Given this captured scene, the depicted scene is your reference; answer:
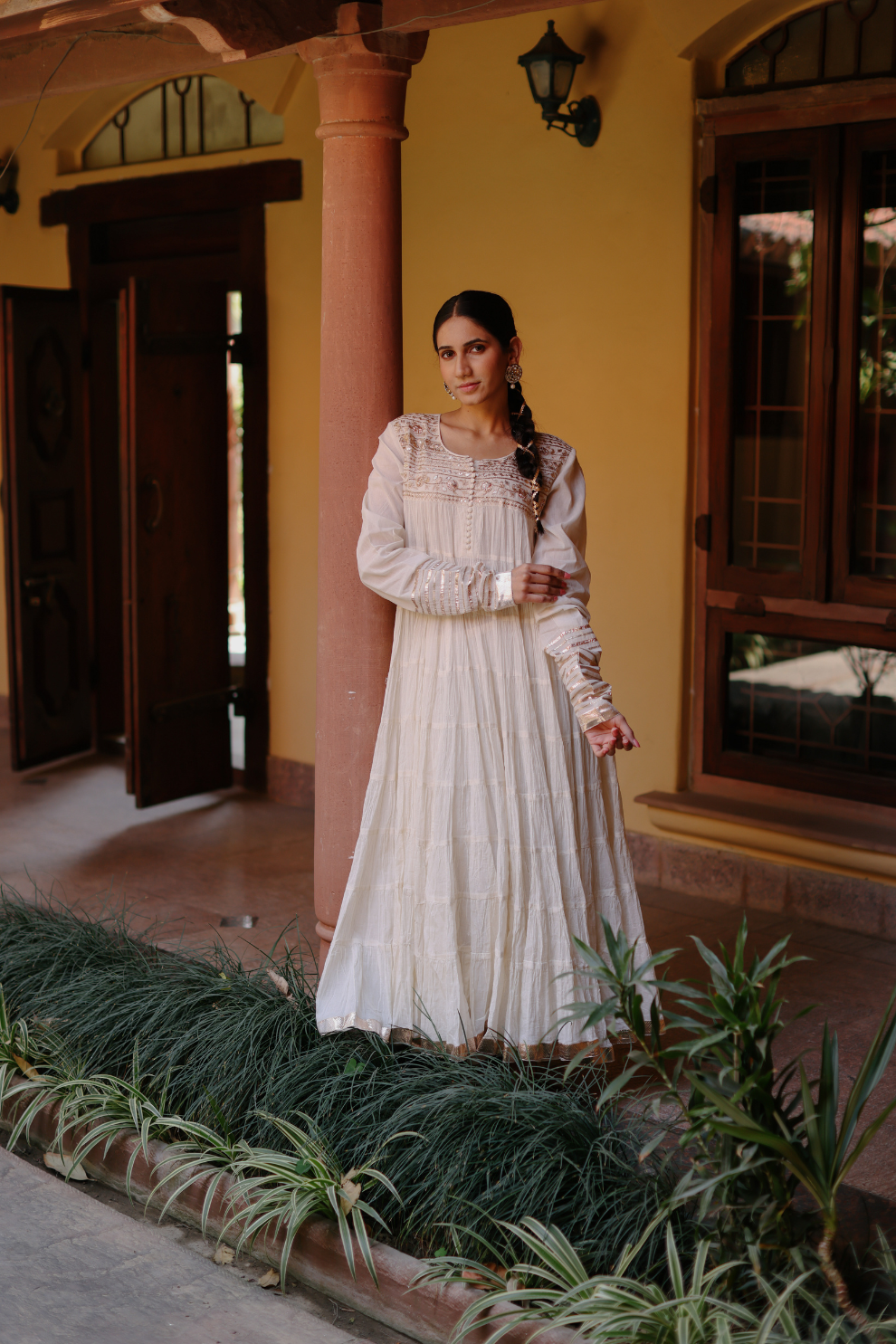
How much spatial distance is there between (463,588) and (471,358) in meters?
0.55

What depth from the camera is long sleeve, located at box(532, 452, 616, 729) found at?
11.2ft

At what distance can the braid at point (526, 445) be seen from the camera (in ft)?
11.8

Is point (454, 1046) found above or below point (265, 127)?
below

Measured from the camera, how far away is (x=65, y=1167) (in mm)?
3568

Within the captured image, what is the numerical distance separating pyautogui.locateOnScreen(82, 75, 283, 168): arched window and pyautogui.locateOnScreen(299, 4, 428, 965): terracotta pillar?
2.97 meters

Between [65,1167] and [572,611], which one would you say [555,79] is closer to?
[572,611]

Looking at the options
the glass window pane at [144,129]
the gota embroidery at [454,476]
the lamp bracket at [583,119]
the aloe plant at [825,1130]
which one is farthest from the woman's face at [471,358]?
the glass window pane at [144,129]

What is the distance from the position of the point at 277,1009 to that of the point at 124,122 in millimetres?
5278

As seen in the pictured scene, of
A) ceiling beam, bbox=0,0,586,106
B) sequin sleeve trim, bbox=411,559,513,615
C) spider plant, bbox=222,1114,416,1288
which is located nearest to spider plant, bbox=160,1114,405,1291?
spider plant, bbox=222,1114,416,1288

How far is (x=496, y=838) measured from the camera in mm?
3506

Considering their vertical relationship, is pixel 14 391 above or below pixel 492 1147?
above

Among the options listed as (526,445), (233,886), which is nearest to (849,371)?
(526,445)

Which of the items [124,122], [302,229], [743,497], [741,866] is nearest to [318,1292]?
[741,866]

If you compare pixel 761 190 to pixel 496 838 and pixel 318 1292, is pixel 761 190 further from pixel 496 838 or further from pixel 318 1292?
pixel 318 1292
